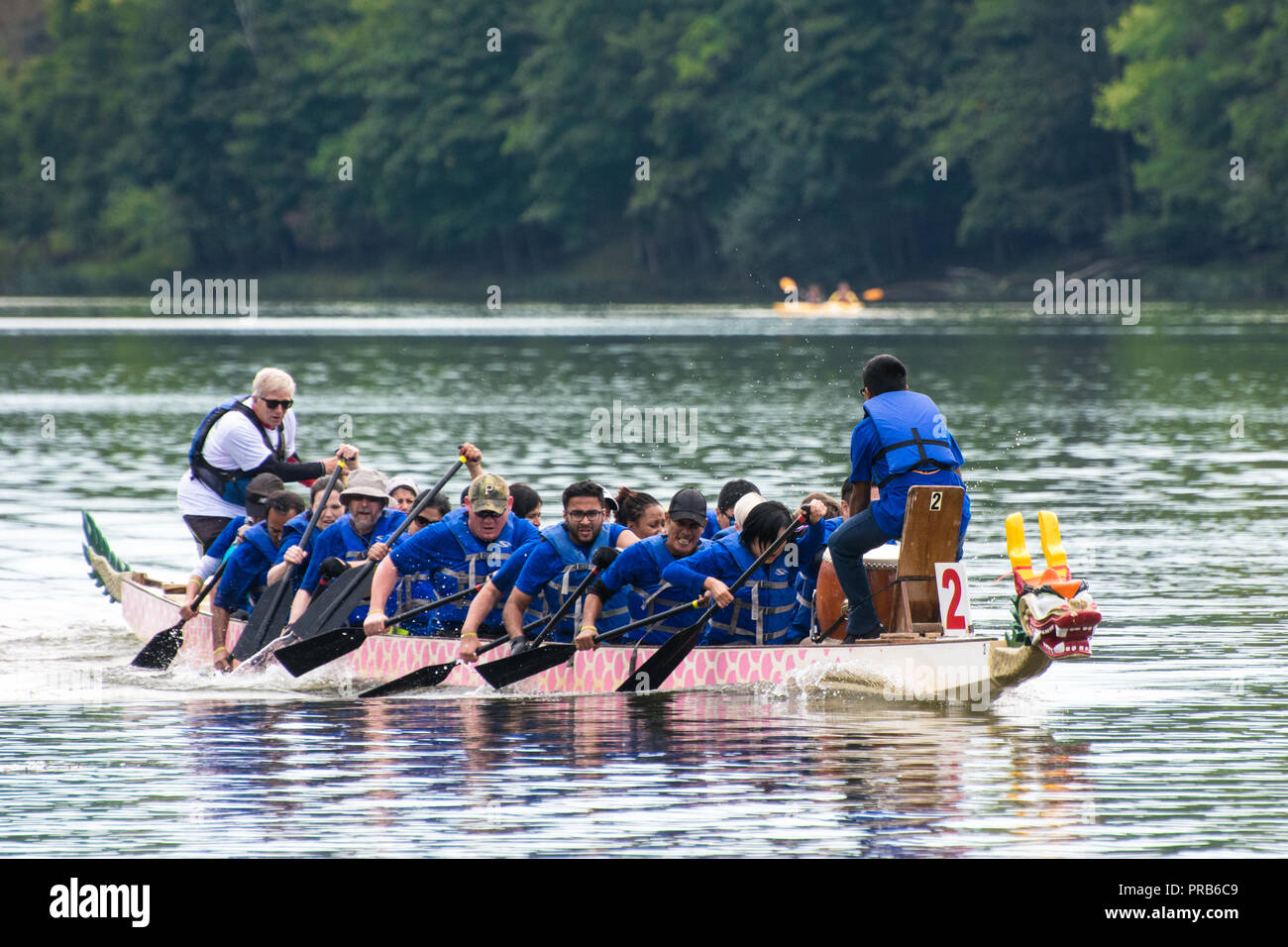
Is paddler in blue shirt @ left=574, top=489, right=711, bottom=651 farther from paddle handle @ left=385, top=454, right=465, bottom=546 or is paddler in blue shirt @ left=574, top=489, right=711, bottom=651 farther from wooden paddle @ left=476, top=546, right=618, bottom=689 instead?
paddle handle @ left=385, top=454, right=465, bottom=546

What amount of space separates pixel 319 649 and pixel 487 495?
5.84 feet

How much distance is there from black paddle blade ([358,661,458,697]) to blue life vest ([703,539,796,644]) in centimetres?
180

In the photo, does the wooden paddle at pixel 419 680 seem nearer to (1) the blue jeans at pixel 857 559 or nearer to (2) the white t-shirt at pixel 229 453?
(1) the blue jeans at pixel 857 559

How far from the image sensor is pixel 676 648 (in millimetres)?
14977

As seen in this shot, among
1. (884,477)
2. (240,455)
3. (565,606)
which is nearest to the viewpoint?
(884,477)

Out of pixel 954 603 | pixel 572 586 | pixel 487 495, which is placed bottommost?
pixel 954 603

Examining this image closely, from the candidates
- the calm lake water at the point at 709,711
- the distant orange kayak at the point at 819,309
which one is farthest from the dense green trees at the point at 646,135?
the calm lake water at the point at 709,711

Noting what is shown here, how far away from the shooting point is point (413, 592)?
1645cm

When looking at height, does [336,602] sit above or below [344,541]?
below

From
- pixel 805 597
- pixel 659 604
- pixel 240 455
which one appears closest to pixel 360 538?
pixel 240 455

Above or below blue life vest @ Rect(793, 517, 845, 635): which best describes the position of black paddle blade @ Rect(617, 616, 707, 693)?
below

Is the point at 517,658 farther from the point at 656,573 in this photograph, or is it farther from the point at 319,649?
the point at 319,649

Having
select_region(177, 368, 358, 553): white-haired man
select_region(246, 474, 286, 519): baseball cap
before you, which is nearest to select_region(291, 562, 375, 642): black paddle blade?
select_region(246, 474, 286, 519): baseball cap

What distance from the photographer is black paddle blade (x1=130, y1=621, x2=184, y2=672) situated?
17.3m
